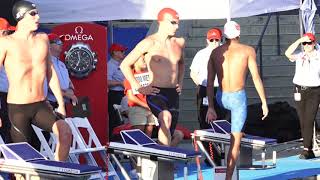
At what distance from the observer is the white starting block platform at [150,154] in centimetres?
839

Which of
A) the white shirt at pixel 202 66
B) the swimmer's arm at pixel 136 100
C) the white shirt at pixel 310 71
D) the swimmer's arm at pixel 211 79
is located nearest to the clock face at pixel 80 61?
the swimmer's arm at pixel 136 100

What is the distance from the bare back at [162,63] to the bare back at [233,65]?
53cm

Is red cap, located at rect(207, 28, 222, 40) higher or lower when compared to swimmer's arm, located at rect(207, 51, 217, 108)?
higher

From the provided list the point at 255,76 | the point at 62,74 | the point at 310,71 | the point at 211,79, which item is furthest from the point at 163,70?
the point at 310,71

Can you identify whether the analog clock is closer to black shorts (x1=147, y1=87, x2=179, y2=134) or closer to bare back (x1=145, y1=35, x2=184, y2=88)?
bare back (x1=145, y1=35, x2=184, y2=88)

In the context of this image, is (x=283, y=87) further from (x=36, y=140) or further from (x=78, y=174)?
(x=78, y=174)

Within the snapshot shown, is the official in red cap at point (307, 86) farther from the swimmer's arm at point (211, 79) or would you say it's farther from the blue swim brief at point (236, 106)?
the blue swim brief at point (236, 106)

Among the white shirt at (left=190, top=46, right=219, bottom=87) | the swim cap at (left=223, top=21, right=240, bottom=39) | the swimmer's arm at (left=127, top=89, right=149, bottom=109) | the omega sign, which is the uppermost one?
the omega sign

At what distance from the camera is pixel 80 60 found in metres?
11.3

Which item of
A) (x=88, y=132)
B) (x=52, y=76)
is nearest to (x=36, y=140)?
(x=88, y=132)

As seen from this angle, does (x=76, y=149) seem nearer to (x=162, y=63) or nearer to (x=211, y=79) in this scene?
(x=162, y=63)

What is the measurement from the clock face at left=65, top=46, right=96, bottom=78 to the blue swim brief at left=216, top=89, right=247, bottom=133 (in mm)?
2351

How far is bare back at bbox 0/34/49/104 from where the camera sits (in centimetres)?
816

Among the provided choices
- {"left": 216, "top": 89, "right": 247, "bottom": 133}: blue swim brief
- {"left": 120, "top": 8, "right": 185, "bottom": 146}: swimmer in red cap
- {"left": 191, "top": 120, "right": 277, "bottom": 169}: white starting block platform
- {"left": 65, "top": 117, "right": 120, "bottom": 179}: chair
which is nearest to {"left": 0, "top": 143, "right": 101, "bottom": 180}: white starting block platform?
{"left": 120, "top": 8, "right": 185, "bottom": 146}: swimmer in red cap
